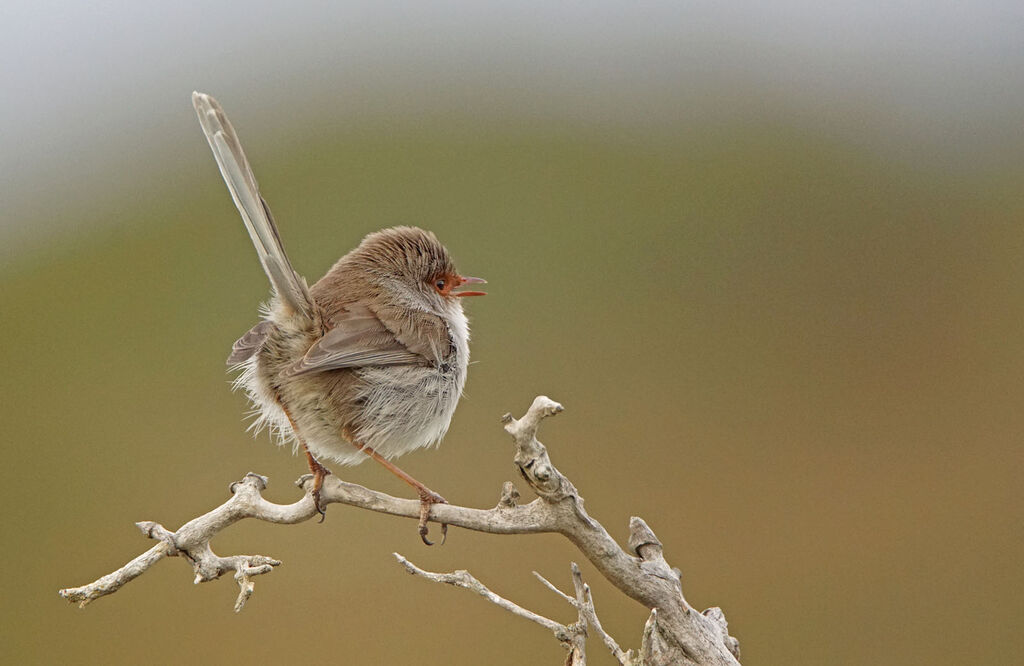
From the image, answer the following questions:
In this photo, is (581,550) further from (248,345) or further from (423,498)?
(248,345)

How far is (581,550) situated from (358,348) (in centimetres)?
172

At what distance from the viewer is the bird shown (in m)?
3.94

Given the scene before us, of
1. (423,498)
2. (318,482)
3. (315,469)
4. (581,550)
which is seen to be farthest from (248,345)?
(581,550)

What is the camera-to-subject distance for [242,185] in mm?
3543

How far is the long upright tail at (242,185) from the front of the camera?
3502 millimetres

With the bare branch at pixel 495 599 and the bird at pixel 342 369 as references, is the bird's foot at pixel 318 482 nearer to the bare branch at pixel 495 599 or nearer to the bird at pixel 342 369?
the bird at pixel 342 369

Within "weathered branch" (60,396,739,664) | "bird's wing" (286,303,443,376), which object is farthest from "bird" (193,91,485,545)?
"weathered branch" (60,396,739,664)

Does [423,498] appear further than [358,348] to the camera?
No

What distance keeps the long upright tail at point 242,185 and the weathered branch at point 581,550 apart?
1.24 meters

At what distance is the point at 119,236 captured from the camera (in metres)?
11.2

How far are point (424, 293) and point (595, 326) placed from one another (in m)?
5.62

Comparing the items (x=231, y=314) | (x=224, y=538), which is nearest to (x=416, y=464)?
(x=224, y=538)

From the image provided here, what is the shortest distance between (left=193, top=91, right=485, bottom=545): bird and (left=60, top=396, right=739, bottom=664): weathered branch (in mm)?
898

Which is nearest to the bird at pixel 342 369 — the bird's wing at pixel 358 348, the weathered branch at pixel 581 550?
the bird's wing at pixel 358 348
